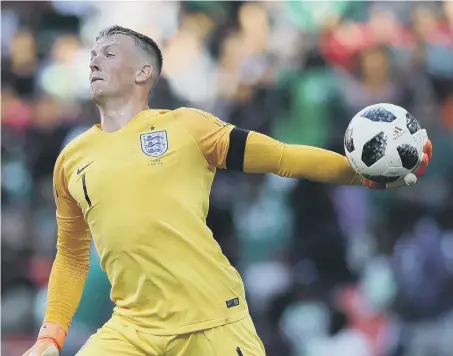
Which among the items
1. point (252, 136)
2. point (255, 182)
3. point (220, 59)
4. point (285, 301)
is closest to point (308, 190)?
point (255, 182)

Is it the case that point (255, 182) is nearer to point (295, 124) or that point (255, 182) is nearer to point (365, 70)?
point (295, 124)

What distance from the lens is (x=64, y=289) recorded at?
460cm

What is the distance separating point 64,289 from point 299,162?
1389 millimetres

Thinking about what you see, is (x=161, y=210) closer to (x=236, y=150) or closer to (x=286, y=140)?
(x=236, y=150)

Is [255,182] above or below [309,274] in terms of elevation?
above

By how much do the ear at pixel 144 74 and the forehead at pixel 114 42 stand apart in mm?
127

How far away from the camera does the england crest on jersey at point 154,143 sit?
4.24 metres

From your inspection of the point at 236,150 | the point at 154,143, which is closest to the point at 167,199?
the point at 154,143

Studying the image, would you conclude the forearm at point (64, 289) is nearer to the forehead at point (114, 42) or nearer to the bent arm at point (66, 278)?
the bent arm at point (66, 278)

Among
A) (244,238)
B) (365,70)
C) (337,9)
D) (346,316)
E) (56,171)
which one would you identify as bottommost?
(346,316)

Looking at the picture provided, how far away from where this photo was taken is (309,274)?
7809mm

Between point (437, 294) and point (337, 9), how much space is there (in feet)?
9.44

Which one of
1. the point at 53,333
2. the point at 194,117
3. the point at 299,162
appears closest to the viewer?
the point at 299,162

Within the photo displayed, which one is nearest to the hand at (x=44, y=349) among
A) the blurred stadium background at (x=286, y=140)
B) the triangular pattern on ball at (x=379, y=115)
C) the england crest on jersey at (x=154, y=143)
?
the england crest on jersey at (x=154, y=143)
